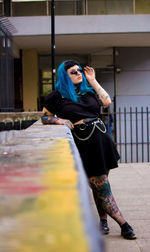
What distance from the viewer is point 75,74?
4.08 metres

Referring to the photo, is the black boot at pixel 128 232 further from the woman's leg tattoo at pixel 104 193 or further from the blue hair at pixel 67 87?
the blue hair at pixel 67 87

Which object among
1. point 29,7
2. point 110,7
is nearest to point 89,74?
point 110,7

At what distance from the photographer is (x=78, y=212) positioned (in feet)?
1.92

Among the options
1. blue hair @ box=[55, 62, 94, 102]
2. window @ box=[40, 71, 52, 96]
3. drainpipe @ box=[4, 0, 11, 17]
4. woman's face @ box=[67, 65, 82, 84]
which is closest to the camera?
blue hair @ box=[55, 62, 94, 102]

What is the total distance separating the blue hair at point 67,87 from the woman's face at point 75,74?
0.03 meters

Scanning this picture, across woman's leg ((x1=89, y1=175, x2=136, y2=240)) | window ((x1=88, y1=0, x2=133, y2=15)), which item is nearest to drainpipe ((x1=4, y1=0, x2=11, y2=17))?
window ((x1=88, y1=0, x2=133, y2=15))

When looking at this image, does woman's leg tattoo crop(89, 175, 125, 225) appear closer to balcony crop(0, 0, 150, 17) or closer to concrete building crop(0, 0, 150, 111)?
concrete building crop(0, 0, 150, 111)

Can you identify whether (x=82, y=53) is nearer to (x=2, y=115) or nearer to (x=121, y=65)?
(x=121, y=65)

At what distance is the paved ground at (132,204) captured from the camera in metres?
3.97

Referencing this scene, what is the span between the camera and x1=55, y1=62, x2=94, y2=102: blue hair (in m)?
3.95

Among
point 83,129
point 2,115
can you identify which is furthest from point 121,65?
point 83,129

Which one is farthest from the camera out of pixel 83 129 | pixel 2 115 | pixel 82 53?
pixel 82 53

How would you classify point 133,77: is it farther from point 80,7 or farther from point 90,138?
point 90,138

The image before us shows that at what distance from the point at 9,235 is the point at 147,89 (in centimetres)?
1853
